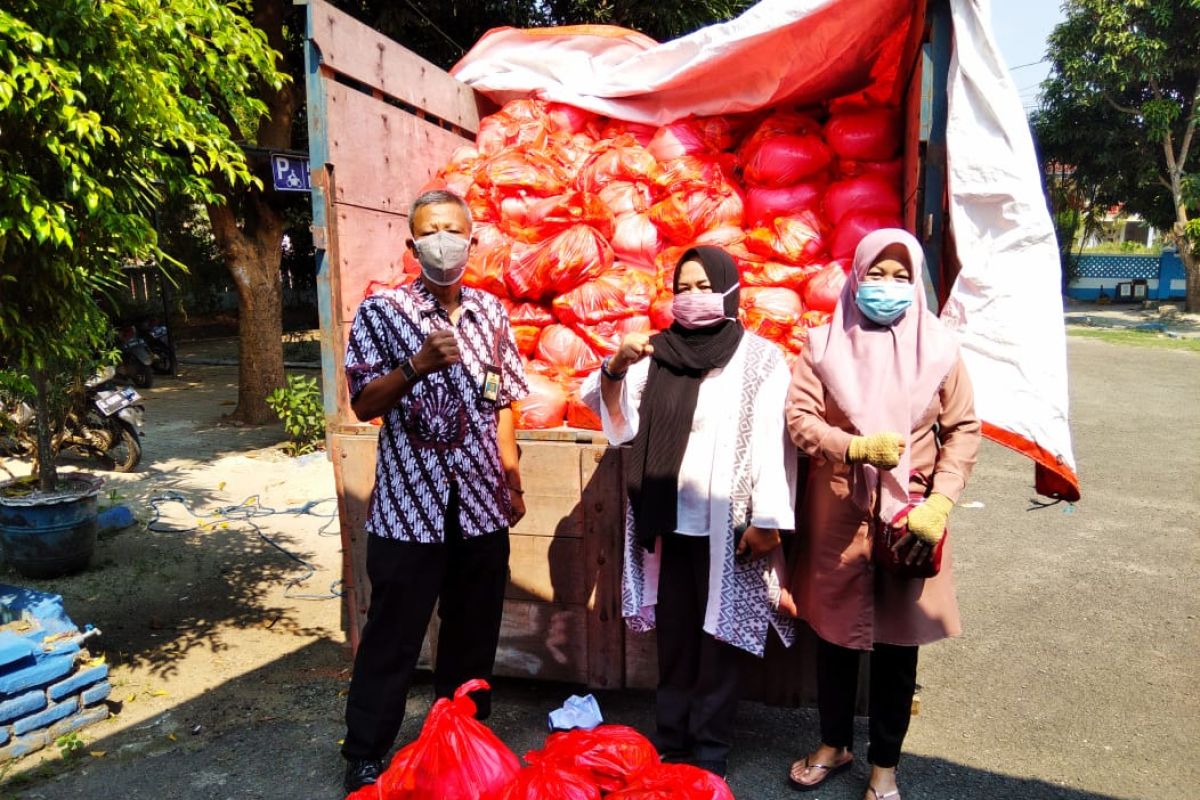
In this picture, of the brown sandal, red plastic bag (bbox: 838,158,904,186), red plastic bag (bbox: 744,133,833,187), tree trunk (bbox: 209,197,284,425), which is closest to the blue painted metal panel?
the brown sandal

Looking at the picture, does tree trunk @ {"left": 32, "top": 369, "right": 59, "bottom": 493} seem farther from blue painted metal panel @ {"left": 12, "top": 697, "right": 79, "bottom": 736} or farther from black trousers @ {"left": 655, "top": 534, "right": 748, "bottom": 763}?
black trousers @ {"left": 655, "top": 534, "right": 748, "bottom": 763}

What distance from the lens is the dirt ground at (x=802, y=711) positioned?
274cm

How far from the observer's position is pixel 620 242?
3.59 m

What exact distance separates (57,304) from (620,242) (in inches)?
86.3

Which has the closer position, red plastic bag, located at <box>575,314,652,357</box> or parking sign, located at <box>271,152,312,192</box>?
red plastic bag, located at <box>575,314,652,357</box>

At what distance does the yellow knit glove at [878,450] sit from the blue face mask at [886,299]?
1.16 ft

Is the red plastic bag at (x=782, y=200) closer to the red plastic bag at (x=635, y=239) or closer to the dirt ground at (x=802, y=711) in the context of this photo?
the red plastic bag at (x=635, y=239)

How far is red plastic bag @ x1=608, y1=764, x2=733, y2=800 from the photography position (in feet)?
4.85

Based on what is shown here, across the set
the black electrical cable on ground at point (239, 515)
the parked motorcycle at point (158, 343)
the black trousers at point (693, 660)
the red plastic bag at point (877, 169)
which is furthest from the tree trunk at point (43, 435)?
the parked motorcycle at point (158, 343)

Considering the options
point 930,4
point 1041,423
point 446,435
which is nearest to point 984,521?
point 1041,423

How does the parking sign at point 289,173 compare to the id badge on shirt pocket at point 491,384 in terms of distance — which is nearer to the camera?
the id badge on shirt pocket at point 491,384

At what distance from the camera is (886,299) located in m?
A: 2.24

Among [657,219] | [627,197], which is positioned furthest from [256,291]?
[657,219]

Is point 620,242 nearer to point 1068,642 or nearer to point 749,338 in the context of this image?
point 749,338
